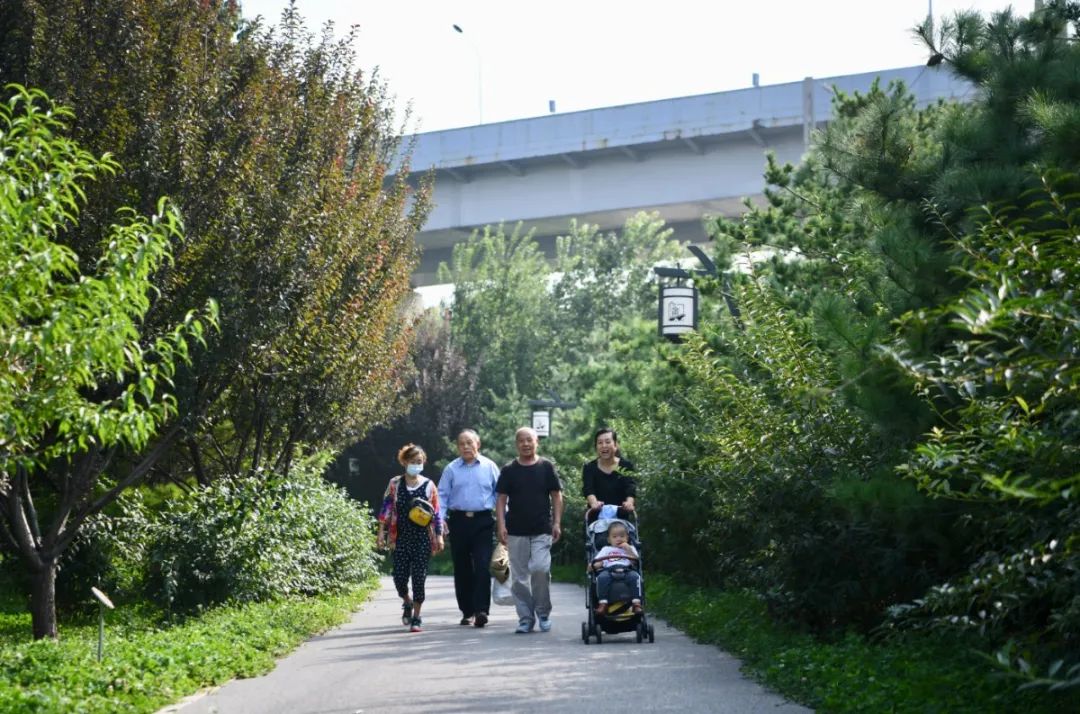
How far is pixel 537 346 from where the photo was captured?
6253cm

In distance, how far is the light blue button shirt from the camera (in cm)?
1559

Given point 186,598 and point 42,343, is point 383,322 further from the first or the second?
point 42,343

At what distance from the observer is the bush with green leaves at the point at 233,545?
1578 cm

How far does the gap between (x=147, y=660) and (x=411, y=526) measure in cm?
548

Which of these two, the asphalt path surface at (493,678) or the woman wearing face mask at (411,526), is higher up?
the woman wearing face mask at (411,526)

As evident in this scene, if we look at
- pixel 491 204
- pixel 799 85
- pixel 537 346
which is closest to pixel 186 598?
pixel 799 85

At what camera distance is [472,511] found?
1563 centimetres

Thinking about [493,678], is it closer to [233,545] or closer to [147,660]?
[147,660]

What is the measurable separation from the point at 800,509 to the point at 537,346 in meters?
51.0

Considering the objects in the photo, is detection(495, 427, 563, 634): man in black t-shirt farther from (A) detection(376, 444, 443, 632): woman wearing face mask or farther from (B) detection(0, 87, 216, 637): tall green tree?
(B) detection(0, 87, 216, 637): tall green tree

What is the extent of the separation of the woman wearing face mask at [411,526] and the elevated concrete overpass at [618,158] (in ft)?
89.7

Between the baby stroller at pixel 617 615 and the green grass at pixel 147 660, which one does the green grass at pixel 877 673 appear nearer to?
the baby stroller at pixel 617 615

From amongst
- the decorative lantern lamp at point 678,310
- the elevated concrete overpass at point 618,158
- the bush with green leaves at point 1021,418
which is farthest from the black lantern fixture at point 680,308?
the elevated concrete overpass at point 618,158

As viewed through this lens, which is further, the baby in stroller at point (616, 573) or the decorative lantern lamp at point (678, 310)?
the decorative lantern lamp at point (678, 310)
